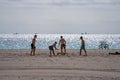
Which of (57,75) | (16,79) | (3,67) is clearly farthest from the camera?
(3,67)

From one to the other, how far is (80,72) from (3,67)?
4356 mm

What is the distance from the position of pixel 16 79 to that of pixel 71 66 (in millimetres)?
4848

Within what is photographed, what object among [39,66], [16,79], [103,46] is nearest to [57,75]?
[16,79]

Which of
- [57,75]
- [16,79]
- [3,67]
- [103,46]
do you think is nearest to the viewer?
[16,79]

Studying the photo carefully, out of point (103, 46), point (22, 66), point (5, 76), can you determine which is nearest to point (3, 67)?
point (22, 66)

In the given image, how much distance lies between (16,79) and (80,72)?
3432 mm

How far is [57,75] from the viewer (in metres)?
14.6

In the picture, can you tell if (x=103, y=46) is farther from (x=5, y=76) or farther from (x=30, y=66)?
(x=5, y=76)

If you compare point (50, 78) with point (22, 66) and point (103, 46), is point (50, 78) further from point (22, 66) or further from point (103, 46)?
point (103, 46)

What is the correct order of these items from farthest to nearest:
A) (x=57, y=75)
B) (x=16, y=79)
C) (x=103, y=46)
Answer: (x=103, y=46) → (x=57, y=75) → (x=16, y=79)

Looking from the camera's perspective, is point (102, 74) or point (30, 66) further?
point (30, 66)

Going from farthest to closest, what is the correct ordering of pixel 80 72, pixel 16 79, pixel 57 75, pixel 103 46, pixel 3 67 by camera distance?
pixel 103 46, pixel 3 67, pixel 80 72, pixel 57 75, pixel 16 79

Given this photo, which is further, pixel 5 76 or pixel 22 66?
pixel 22 66

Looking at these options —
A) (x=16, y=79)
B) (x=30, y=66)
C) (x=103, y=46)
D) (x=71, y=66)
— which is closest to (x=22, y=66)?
(x=30, y=66)
